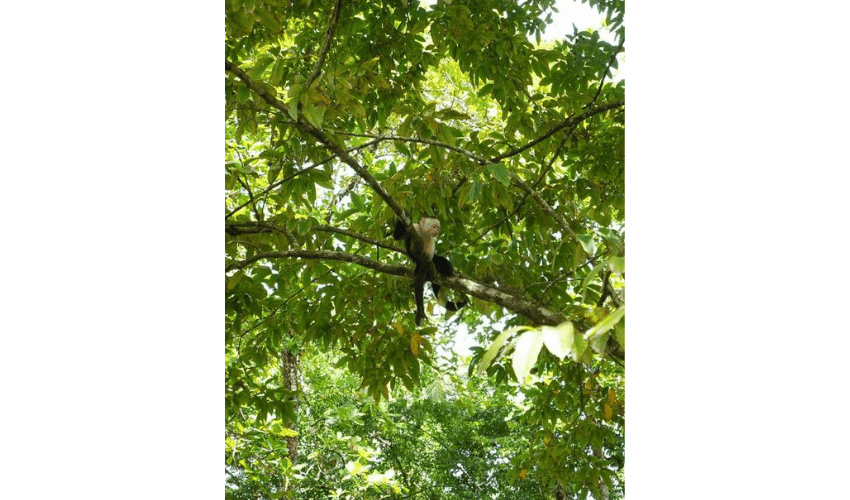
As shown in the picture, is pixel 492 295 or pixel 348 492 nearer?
pixel 492 295

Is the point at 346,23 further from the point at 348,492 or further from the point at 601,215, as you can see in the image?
the point at 348,492

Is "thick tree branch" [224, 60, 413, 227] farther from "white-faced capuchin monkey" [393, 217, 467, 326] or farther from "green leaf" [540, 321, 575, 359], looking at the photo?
"green leaf" [540, 321, 575, 359]

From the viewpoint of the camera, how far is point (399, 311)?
2053 mm

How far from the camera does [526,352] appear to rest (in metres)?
0.67

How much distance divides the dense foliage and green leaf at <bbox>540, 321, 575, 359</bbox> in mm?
677

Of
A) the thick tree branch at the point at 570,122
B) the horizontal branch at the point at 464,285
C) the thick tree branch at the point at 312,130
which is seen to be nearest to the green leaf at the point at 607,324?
the horizontal branch at the point at 464,285

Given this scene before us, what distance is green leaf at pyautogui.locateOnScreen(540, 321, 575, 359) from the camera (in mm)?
658

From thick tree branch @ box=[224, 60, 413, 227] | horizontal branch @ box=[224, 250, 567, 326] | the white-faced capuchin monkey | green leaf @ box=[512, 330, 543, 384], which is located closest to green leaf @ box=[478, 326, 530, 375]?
green leaf @ box=[512, 330, 543, 384]

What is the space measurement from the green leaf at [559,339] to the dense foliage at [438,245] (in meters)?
0.68

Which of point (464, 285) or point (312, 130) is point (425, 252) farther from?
point (312, 130)

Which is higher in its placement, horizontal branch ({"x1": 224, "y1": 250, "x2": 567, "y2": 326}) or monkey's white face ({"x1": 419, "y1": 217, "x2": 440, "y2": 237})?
monkey's white face ({"x1": 419, "y1": 217, "x2": 440, "y2": 237})

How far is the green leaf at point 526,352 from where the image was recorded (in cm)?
65

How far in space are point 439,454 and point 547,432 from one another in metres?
0.47
